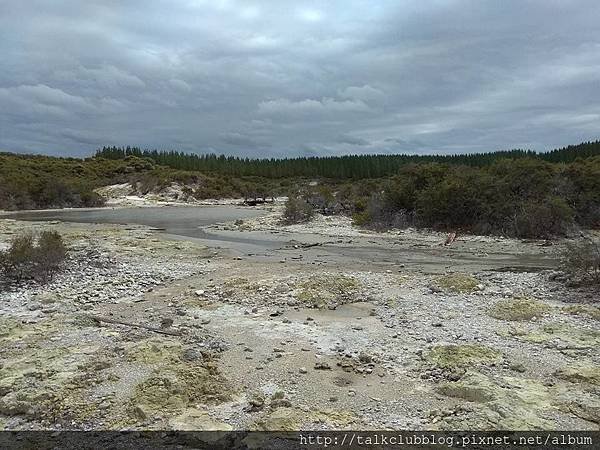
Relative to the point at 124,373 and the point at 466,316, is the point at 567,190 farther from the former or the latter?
the point at 124,373

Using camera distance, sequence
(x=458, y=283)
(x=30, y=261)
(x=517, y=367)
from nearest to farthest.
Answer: (x=517, y=367), (x=458, y=283), (x=30, y=261)

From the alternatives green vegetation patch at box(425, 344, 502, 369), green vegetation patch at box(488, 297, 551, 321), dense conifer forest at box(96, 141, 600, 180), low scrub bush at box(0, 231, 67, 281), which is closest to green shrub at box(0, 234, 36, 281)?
low scrub bush at box(0, 231, 67, 281)

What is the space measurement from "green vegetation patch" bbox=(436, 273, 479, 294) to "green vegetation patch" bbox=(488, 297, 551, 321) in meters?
1.48

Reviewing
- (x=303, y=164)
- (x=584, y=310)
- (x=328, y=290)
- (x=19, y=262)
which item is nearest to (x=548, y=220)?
(x=584, y=310)

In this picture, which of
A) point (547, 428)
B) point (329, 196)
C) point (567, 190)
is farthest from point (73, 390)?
point (329, 196)

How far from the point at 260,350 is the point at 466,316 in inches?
192

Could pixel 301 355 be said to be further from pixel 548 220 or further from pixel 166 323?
pixel 548 220

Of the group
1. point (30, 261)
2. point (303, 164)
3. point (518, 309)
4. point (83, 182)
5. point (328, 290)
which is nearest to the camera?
point (518, 309)

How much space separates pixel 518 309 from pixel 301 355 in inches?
218

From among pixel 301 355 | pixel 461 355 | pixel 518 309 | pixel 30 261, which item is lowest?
pixel 301 355

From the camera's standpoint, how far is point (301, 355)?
8812mm

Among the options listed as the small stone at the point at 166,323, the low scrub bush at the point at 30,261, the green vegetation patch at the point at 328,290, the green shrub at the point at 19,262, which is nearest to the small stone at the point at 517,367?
the green vegetation patch at the point at 328,290

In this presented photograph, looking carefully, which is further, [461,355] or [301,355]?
[301,355]

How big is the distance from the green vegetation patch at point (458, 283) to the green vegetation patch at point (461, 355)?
475 centimetres
